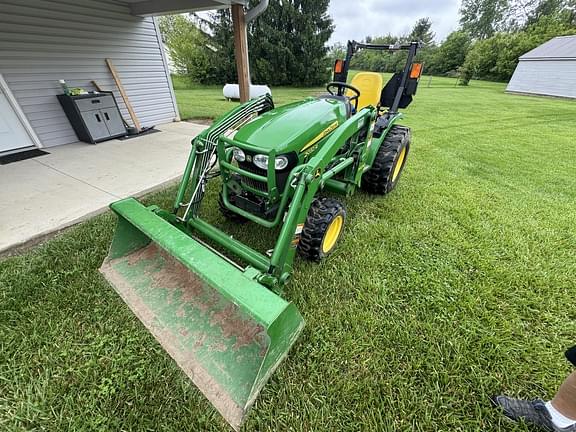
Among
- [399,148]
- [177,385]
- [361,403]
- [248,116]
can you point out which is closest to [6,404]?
[177,385]

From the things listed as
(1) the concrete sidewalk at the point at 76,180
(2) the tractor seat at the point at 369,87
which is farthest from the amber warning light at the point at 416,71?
(1) the concrete sidewalk at the point at 76,180

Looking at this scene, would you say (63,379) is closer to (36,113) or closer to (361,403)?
(361,403)

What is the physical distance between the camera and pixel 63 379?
53.3 inches

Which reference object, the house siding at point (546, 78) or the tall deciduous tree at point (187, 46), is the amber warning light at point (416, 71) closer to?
the tall deciduous tree at point (187, 46)

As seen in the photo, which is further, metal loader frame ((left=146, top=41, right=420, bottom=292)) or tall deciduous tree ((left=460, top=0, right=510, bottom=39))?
tall deciduous tree ((left=460, top=0, right=510, bottom=39))

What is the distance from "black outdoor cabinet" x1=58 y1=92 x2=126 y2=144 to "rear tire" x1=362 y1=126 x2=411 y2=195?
492 cm

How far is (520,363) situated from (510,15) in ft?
203

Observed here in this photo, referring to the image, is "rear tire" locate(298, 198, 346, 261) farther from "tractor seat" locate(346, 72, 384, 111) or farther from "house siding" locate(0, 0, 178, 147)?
"house siding" locate(0, 0, 178, 147)

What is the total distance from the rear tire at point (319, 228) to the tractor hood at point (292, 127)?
46 centimetres

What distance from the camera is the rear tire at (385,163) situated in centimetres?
285

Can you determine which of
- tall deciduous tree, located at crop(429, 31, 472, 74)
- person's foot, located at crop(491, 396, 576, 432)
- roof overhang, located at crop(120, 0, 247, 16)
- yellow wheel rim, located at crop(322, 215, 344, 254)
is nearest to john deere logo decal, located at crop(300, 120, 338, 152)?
yellow wheel rim, located at crop(322, 215, 344, 254)

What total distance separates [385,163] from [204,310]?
7.57 feet

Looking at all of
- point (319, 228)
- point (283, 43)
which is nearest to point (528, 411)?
point (319, 228)

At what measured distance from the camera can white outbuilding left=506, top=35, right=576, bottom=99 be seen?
17.1 metres
